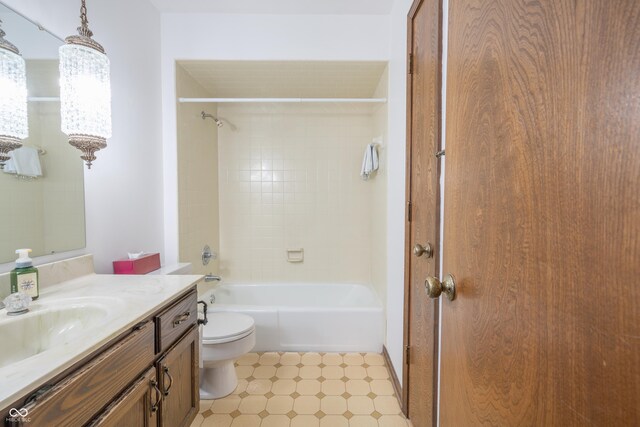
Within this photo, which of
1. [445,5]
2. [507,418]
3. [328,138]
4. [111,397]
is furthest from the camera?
[328,138]

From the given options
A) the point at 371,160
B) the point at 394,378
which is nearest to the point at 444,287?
the point at 394,378

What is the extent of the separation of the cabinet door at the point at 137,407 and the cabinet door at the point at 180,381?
4 centimetres

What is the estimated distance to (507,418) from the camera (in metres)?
0.53

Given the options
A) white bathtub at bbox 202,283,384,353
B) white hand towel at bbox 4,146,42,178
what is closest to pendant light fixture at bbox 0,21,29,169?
white hand towel at bbox 4,146,42,178

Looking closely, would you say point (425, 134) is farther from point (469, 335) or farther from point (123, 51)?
point (123, 51)

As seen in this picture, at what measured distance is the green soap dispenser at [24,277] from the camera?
0.94 meters

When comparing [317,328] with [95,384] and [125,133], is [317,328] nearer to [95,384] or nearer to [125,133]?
[95,384]

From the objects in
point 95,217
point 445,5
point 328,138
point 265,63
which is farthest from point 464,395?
point 328,138

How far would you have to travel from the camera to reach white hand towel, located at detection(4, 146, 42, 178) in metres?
1.03

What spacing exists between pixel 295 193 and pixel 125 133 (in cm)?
158

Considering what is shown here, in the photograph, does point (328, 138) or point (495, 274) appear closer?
point (495, 274)

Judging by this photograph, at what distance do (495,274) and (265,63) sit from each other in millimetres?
2101

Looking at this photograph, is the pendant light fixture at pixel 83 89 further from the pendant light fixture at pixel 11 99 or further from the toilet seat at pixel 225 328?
the toilet seat at pixel 225 328

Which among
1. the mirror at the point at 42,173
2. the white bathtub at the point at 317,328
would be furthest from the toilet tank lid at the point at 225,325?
the mirror at the point at 42,173
